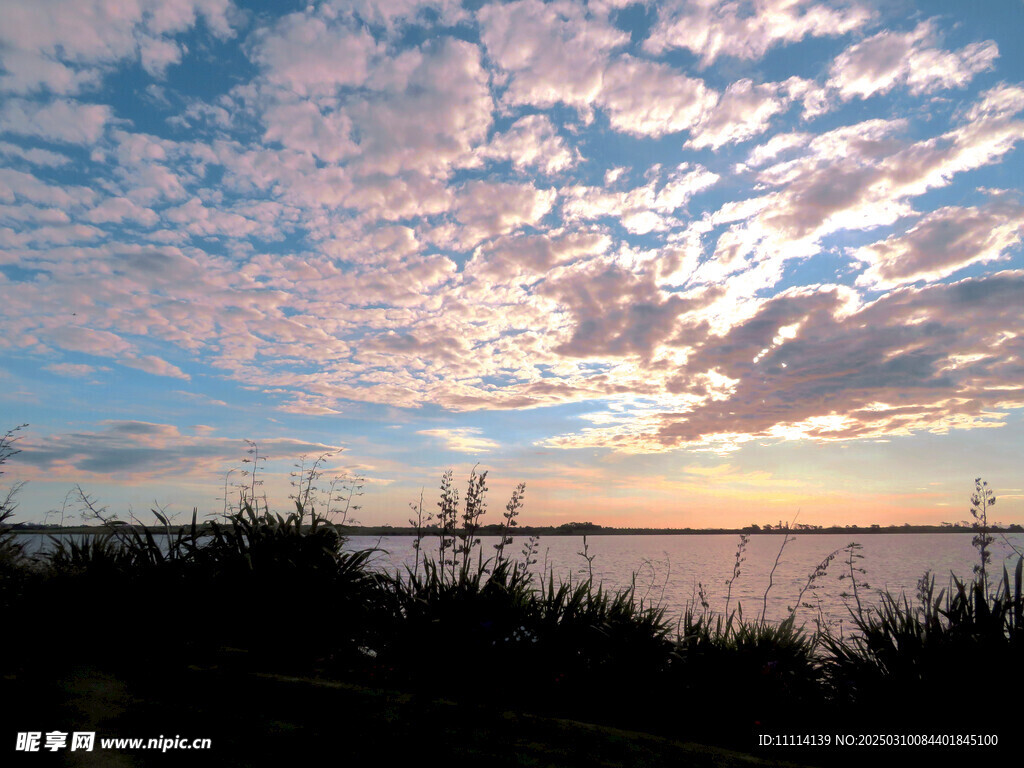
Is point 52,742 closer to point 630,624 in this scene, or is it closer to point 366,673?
point 366,673

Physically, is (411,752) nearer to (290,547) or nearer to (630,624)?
(630,624)

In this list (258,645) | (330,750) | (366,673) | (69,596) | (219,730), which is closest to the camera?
(330,750)

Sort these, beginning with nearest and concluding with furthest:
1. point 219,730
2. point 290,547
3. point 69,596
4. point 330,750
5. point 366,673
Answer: point 330,750 → point 219,730 → point 366,673 → point 69,596 → point 290,547

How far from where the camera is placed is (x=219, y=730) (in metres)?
3.18

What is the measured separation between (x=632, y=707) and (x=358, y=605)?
323 cm

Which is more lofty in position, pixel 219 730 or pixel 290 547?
pixel 290 547

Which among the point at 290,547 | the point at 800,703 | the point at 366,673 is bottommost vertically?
the point at 800,703

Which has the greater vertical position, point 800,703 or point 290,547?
point 290,547

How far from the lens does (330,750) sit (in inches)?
116

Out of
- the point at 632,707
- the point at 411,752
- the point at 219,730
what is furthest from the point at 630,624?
the point at 219,730

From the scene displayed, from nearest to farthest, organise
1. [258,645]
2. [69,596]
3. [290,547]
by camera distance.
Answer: [258,645]
[69,596]
[290,547]

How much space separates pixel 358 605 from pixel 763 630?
178 inches

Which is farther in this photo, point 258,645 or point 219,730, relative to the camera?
point 258,645

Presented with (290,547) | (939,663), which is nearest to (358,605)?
(290,547)
